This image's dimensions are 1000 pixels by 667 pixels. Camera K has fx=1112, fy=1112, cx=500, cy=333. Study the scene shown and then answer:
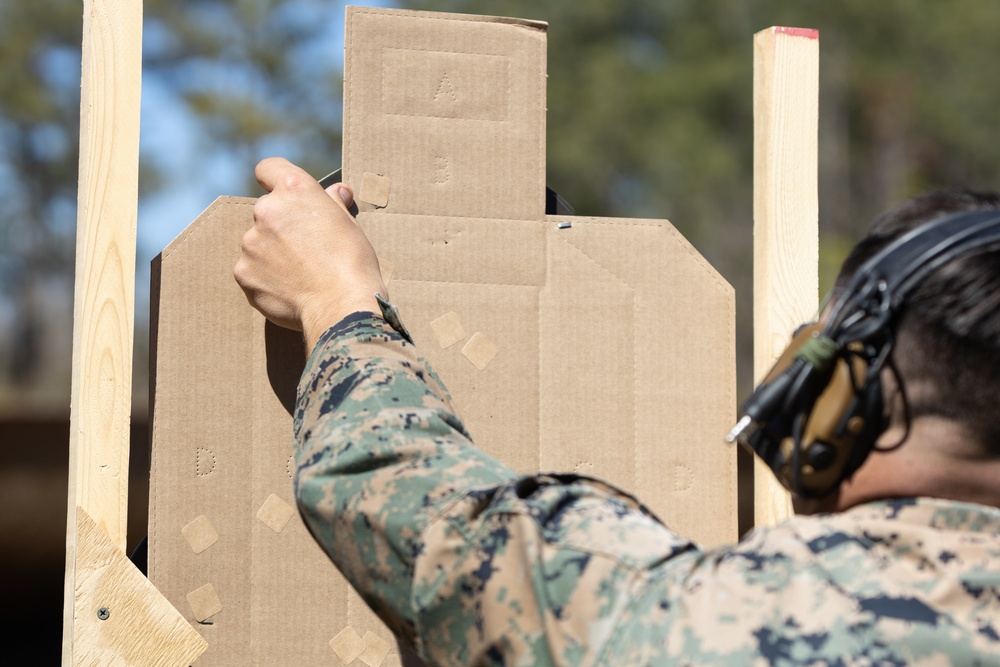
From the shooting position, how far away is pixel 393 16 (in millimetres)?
1654

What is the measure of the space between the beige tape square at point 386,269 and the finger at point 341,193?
3.6 inches

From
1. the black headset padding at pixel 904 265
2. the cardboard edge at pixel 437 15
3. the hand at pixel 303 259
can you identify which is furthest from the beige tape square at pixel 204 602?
the black headset padding at pixel 904 265

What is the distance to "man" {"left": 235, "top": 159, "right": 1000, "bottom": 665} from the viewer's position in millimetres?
863

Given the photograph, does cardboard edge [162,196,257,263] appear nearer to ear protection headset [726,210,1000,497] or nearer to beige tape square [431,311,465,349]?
beige tape square [431,311,465,349]

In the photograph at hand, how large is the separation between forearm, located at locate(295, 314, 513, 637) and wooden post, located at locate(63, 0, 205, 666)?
0.42 metres

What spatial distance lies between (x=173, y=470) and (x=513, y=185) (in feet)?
2.13

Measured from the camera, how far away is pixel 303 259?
1.38 m

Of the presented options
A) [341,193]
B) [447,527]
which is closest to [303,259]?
[341,193]

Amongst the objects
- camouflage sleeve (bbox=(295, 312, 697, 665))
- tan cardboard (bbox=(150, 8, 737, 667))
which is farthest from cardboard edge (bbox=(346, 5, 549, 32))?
camouflage sleeve (bbox=(295, 312, 697, 665))

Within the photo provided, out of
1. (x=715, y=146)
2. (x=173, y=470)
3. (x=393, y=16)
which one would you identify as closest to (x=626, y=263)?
(x=393, y=16)

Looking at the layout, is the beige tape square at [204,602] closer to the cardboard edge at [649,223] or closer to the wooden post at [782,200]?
the cardboard edge at [649,223]

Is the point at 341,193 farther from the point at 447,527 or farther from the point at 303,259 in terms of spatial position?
the point at 447,527

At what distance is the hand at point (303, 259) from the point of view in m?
1.34

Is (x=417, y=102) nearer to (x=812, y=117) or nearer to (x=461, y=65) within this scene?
(x=461, y=65)
